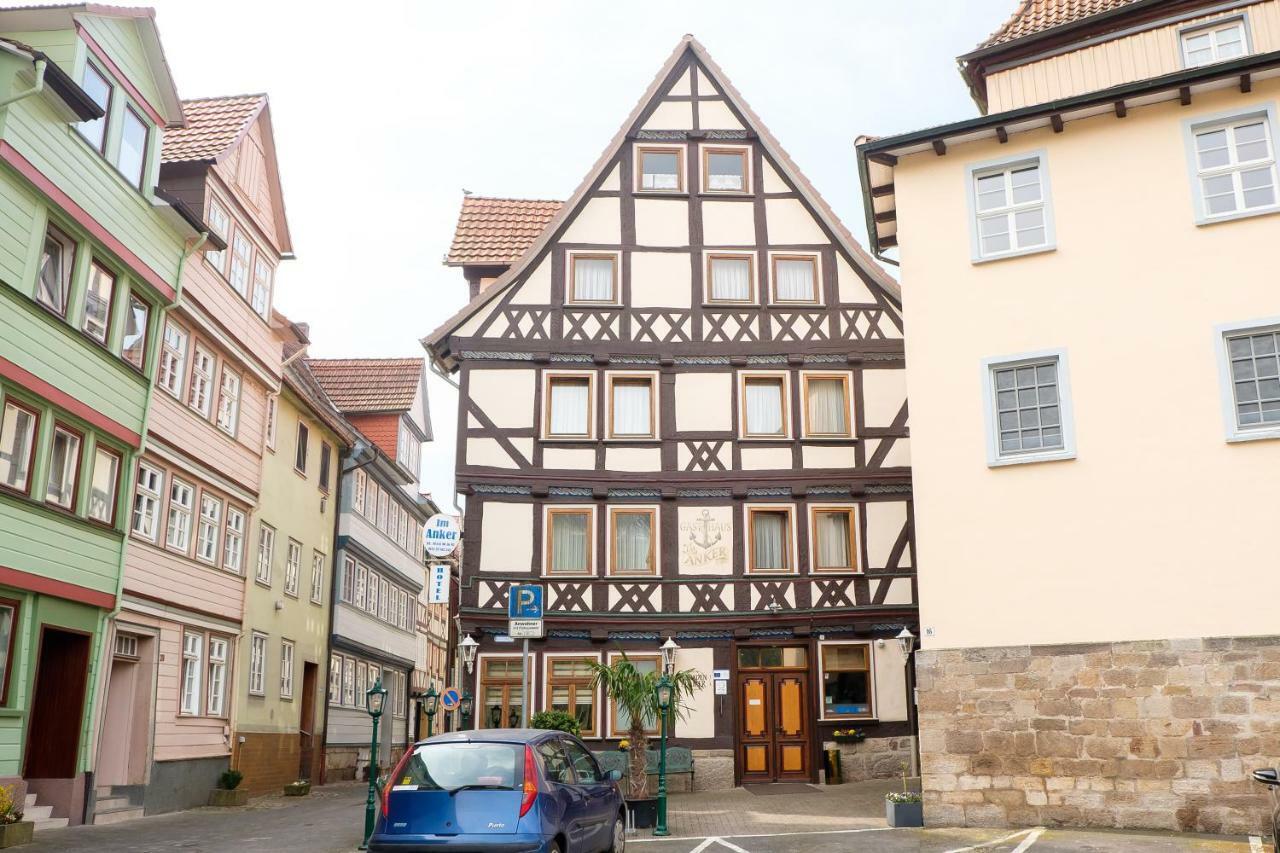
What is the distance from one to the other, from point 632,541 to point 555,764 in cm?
1307

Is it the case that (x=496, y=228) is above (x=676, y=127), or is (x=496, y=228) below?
below

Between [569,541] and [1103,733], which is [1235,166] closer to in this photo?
[1103,733]

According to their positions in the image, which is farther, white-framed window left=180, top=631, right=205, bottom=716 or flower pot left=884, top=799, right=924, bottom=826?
white-framed window left=180, top=631, right=205, bottom=716

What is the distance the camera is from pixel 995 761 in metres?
15.2

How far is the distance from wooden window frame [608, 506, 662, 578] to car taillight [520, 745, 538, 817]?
13.2 metres

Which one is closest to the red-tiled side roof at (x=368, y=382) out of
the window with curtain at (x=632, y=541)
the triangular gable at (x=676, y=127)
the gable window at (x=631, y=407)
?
the triangular gable at (x=676, y=127)

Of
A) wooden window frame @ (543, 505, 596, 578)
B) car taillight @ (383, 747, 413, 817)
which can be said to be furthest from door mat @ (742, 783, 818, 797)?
car taillight @ (383, 747, 413, 817)

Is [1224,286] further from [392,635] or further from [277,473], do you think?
[392,635]

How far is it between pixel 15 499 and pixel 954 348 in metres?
12.9

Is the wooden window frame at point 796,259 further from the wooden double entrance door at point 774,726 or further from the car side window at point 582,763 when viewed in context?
the car side window at point 582,763

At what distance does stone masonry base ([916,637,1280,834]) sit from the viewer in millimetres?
14219

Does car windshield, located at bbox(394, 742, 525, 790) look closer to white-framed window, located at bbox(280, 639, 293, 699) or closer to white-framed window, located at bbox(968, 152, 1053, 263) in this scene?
white-framed window, located at bbox(968, 152, 1053, 263)

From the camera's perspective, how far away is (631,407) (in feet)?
81.6

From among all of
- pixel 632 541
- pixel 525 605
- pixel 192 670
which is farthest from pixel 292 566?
pixel 525 605
